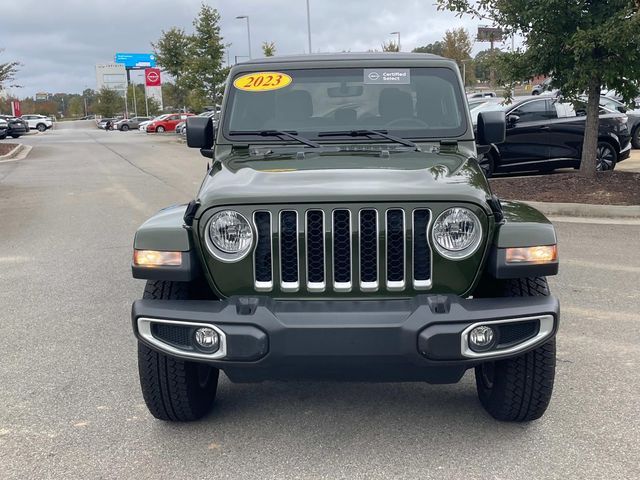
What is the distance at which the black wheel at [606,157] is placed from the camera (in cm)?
1303

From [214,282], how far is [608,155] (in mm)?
11708

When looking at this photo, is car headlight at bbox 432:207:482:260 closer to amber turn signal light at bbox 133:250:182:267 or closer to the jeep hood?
the jeep hood

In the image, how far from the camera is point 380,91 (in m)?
4.34

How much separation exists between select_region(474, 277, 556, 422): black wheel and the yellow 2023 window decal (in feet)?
6.45

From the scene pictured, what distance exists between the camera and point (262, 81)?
176 inches

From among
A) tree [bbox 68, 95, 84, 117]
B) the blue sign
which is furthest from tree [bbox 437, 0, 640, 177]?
tree [bbox 68, 95, 84, 117]

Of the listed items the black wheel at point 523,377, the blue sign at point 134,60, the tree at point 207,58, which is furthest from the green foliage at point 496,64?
the blue sign at point 134,60

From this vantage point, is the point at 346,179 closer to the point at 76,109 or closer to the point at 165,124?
the point at 165,124

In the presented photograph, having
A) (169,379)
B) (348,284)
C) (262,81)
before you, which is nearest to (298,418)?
(169,379)

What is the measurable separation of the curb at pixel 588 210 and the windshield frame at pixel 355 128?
5.94m

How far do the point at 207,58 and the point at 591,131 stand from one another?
28.7 metres

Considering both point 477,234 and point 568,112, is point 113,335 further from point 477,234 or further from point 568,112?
point 568,112

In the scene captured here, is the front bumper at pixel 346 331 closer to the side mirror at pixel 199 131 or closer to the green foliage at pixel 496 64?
the side mirror at pixel 199 131

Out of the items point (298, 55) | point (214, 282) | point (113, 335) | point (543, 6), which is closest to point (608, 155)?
point (543, 6)
